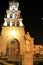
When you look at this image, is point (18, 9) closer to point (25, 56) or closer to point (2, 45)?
point (2, 45)

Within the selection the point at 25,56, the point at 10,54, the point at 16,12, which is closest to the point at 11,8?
the point at 16,12

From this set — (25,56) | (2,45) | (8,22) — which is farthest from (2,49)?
(25,56)

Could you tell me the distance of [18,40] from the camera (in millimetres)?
46219

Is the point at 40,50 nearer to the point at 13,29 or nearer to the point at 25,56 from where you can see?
the point at 13,29

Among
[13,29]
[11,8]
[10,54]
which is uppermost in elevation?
[11,8]

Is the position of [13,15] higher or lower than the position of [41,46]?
higher

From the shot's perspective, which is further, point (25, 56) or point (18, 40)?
point (18, 40)

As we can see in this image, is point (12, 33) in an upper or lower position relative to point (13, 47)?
upper

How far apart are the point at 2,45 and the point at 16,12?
5254mm

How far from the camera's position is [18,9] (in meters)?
46.6

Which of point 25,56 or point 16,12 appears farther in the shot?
point 16,12

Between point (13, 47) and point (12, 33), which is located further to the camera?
point (12, 33)

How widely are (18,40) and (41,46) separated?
3.49 meters

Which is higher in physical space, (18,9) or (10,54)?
(18,9)
